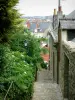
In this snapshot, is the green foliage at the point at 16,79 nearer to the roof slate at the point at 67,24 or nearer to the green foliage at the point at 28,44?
the roof slate at the point at 67,24

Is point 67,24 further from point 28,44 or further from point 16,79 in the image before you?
point 16,79

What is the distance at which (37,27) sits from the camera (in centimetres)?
7488

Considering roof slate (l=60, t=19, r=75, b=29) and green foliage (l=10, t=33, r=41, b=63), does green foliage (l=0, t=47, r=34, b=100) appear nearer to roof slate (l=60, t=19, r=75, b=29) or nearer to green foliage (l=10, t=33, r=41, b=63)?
roof slate (l=60, t=19, r=75, b=29)

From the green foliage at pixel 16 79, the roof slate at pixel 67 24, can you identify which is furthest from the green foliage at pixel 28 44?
the green foliage at pixel 16 79

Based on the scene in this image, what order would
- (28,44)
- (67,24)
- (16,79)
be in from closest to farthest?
(16,79), (67,24), (28,44)

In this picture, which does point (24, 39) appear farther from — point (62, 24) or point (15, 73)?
point (15, 73)

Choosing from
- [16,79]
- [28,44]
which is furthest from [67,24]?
[16,79]

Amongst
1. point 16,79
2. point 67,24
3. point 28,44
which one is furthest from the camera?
point 28,44

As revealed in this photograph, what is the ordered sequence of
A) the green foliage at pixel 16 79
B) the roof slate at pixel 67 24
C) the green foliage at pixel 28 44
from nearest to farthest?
the green foliage at pixel 16 79
the roof slate at pixel 67 24
the green foliage at pixel 28 44

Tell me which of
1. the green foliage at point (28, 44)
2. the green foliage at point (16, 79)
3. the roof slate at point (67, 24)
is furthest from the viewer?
the green foliage at point (28, 44)

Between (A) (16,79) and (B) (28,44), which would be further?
(B) (28,44)

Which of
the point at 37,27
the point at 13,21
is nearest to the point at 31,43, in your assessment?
the point at 13,21

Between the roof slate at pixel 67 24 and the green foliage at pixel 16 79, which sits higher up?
the roof slate at pixel 67 24

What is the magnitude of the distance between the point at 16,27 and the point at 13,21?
52 cm
